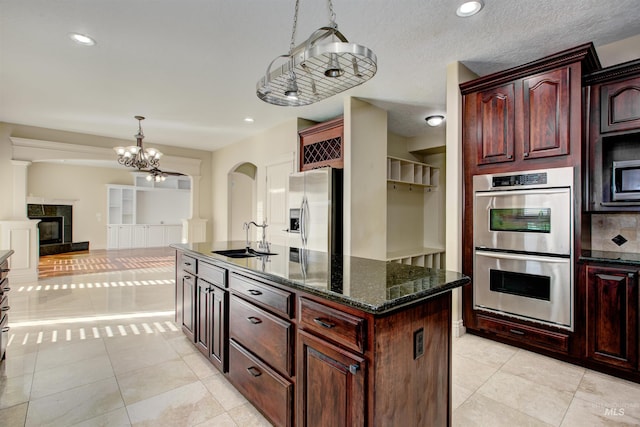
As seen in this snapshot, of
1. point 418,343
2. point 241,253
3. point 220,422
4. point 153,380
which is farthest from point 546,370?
point 153,380

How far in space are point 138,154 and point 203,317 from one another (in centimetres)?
391

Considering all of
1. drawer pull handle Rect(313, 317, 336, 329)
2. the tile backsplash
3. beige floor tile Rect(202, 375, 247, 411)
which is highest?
the tile backsplash

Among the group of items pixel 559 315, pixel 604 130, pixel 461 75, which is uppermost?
pixel 461 75

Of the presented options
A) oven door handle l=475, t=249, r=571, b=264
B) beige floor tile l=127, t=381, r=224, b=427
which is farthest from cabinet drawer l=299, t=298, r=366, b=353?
oven door handle l=475, t=249, r=571, b=264

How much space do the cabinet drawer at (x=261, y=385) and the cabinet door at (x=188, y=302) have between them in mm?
783

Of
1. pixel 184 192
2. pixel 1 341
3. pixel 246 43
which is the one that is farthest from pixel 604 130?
pixel 184 192

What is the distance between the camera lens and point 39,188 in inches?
342

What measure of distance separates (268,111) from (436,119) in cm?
252

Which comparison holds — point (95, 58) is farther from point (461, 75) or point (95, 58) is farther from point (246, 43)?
point (461, 75)

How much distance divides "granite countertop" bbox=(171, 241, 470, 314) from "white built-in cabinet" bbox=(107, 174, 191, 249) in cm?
936

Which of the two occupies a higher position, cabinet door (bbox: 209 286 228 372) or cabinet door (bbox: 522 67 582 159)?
cabinet door (bbox: 522 67 582 159)

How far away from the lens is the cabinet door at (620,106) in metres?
2.39

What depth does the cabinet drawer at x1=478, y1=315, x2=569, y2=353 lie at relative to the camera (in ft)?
8.25

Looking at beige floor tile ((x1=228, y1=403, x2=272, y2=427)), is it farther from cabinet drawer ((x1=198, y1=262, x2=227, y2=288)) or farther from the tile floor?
cabinet drawer ((x1=198, y1=262, x2=227, y2=288))
